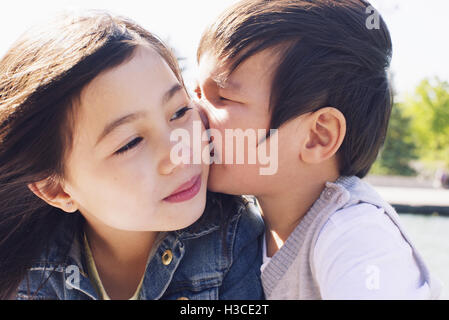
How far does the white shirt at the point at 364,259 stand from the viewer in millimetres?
1382

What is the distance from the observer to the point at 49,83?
4.86 feet

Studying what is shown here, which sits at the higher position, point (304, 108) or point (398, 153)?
point (304, 108)

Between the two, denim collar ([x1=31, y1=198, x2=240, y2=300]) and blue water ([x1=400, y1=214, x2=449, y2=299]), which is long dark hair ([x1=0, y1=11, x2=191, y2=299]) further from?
blue water ([x1=400, y1=214, x2=449, y2=299])

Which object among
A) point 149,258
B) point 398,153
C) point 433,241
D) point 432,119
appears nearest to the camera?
point 149,258

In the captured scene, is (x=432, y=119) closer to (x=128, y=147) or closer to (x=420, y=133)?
(x=420, y=133)

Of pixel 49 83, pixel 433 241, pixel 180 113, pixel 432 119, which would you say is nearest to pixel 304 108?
pixel 180 113

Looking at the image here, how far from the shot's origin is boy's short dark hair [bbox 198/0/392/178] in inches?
66.2

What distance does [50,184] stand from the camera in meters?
1.69

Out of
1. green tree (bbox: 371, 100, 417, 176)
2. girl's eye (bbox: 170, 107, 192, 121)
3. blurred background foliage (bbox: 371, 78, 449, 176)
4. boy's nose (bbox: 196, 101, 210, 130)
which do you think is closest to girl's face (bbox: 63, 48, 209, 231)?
girl's eye (bbox: 170, 107, 192, 121)

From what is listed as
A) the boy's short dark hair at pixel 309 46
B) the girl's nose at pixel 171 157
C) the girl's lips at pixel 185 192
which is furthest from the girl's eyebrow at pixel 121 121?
the boy's short dark hair at pixel 309 46

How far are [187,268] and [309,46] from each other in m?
0.96

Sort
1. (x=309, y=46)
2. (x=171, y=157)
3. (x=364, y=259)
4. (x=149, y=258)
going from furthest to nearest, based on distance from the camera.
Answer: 1. (x=149, y=258)
2. (x=309, y=46)
3. (x=171, y=157)
4. (x=364, y=259)

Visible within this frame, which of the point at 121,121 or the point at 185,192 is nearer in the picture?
the point at 121,121
